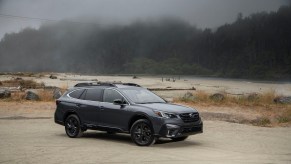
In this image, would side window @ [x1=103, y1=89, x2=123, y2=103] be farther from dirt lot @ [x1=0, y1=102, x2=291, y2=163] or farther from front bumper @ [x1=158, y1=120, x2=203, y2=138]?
front bumper @ [x1=158, y1=120, x2=203, y2=138]

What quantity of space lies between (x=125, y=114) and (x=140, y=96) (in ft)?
3.19

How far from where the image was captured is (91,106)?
526 inches

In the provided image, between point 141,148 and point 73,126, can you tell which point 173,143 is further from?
point 73,126

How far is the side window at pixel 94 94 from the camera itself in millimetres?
13447

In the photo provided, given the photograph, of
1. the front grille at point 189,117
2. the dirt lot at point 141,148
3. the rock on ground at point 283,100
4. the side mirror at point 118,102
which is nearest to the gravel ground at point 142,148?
the dirt lot at point 141,148

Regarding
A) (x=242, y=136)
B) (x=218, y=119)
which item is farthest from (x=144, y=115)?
(x=218, y=119)

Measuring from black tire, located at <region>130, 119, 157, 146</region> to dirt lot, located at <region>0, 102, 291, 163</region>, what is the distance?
20cm

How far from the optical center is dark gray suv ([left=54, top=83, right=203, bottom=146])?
460 inches

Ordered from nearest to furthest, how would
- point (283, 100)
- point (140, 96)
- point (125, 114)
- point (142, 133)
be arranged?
point (142, 133), point (125, 114), point (140, 96), point (283, 100)

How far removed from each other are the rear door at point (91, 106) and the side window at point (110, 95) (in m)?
0.19

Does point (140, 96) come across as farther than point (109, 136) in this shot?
No

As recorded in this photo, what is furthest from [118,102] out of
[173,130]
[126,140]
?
[173,130]

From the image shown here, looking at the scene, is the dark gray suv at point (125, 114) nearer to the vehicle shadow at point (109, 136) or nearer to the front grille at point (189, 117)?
the front grille at point (189, 117)

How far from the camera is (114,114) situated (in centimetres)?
1265
